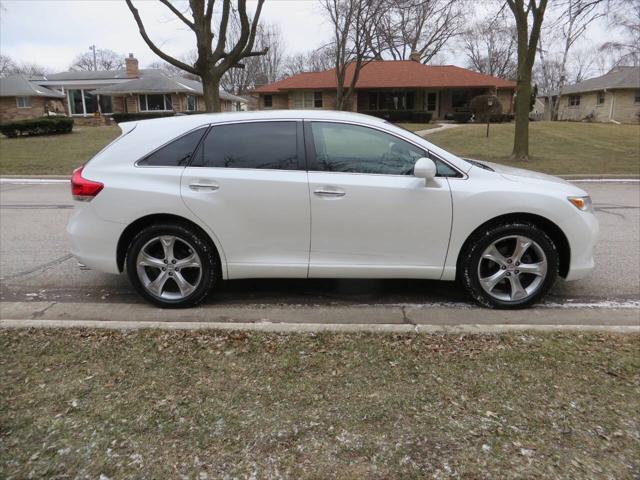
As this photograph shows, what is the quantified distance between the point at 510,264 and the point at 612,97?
4934 centimetres

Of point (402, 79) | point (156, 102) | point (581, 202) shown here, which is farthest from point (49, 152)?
point (402, 79)

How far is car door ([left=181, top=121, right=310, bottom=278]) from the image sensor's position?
13.8 feet

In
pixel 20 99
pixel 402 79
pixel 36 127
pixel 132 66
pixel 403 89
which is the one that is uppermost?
pixel 132 66

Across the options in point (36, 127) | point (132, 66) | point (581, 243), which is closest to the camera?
point (581, 243)

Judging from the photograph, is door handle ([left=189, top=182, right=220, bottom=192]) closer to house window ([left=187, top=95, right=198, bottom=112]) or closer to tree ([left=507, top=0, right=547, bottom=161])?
tree ([left=507, top=0, right=547, bottom=161])

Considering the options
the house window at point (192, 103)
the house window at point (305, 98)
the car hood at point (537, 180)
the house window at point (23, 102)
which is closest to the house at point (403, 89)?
the house window at point (305, 98)

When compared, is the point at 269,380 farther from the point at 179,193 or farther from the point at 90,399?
the point at 179,193

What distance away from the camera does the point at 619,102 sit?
45.1 m

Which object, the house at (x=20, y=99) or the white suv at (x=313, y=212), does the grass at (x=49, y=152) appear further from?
the white suv at (x=313, y=212)

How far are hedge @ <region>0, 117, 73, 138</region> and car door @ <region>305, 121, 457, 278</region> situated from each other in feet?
95.8

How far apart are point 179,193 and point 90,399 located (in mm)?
1845

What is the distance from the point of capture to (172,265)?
4.37m

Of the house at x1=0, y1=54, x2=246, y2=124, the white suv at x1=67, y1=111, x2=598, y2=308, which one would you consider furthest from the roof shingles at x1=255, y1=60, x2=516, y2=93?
the white suv at x1=67, y1=111, x2=598, y2=308

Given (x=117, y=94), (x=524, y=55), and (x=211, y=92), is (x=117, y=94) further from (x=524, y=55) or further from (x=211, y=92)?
(x=524, y=55)
